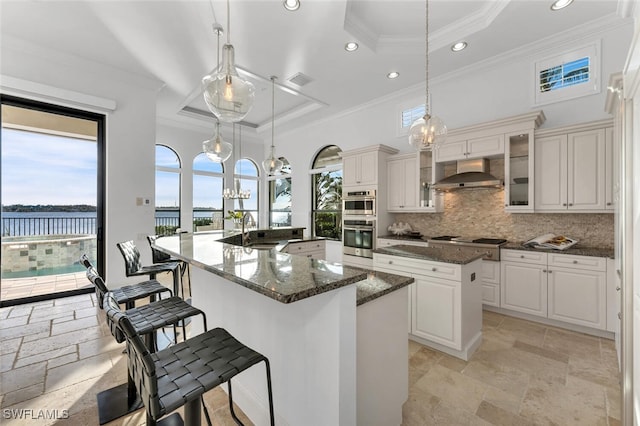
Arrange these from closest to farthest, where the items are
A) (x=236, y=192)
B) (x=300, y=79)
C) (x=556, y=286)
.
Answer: (x=556, y=286), (x=300, y=79), (x=236, y=192)

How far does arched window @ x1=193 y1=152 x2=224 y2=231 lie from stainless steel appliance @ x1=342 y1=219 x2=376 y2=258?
12.3 feet

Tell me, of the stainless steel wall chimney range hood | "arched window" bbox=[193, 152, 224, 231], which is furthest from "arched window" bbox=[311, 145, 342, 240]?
the stainless steel wall chimney range hood

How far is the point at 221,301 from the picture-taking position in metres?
2.01

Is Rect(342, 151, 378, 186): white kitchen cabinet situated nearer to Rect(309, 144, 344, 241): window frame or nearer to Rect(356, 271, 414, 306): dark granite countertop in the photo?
Rect(309, 144, 344, 241): window frame

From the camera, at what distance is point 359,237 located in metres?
4.91

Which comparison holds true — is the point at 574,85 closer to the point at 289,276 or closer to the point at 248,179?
the point at 289,276

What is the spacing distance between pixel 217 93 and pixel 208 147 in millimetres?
1713

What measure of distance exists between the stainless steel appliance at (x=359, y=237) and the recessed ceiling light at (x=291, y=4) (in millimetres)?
3235

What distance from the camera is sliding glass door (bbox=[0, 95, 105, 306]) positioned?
3.77 metres

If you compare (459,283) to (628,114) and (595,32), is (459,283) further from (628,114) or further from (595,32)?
(595,32)

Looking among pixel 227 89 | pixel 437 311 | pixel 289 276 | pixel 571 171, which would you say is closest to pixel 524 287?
pixel 571 171

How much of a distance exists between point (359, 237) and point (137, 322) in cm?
383

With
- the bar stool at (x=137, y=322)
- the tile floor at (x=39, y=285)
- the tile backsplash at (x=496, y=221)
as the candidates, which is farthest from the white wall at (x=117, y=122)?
the tile backsplash at (x=496, y=221)

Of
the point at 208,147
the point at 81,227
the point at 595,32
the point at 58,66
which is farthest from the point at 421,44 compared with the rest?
the point at 81,227
